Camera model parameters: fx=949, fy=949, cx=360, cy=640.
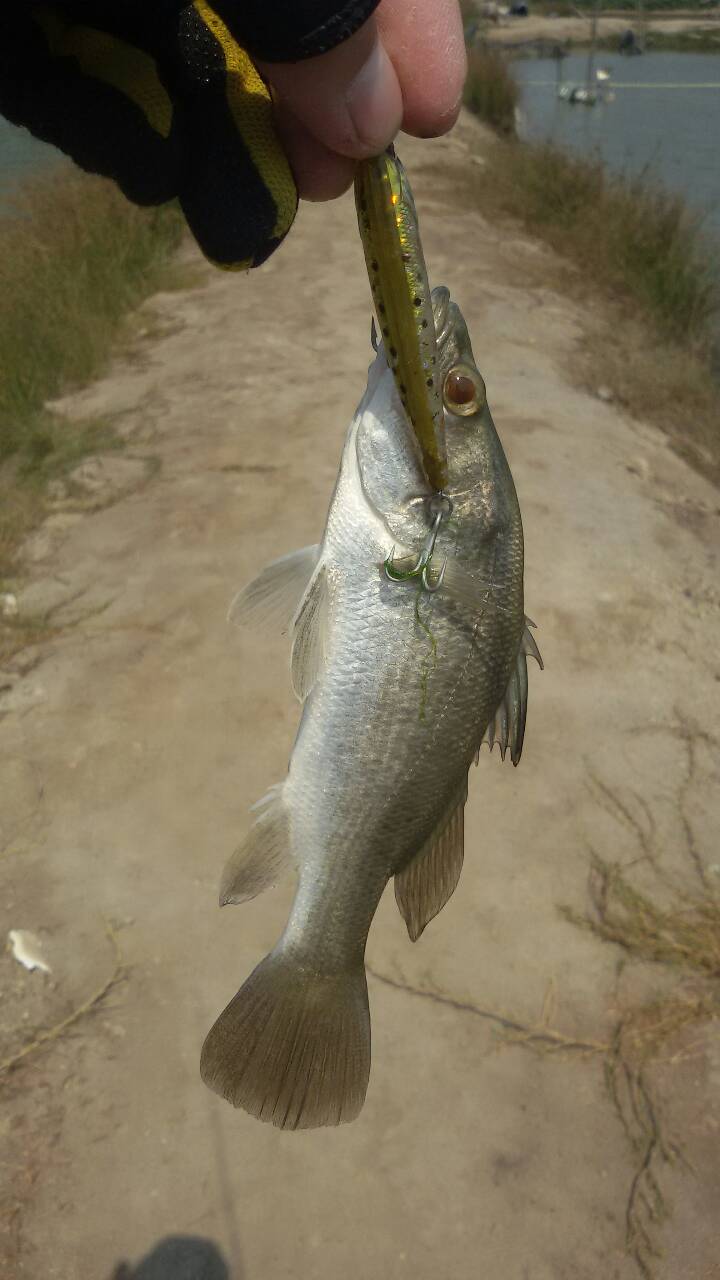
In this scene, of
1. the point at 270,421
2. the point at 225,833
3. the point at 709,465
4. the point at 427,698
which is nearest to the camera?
the point at 427,698

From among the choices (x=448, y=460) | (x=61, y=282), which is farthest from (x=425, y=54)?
(x=61, y=282)

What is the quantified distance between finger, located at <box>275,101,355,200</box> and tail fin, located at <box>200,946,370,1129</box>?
4.41 ft

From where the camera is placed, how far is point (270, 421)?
6367 mm

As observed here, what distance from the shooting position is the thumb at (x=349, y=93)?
1203mm

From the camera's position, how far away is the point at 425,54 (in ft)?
4.45

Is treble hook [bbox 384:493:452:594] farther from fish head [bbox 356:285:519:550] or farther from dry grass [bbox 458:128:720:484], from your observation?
dry grass [bbox 458:128:720:484]

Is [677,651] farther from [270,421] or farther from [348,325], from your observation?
[348,325]

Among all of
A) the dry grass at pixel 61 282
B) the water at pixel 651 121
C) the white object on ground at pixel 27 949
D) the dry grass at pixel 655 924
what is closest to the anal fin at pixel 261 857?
the white object on ground at pixel 27 949

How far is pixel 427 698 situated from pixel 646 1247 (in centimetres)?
209

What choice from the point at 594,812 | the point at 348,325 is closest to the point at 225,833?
the point at 594,812

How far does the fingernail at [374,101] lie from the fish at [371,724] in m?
0.36

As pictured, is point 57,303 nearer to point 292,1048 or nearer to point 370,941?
point 370,941

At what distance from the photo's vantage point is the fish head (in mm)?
1619

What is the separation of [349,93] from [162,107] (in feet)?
1.71
